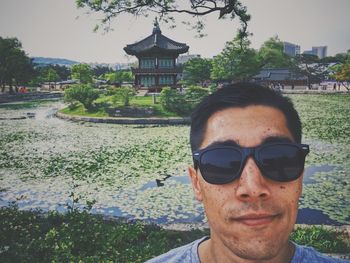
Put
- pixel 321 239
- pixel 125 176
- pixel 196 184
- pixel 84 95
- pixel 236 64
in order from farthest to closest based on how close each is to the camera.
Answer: pixel 236 64 → pixel 84 95 → pixel 125 176 → pixel 321 239 → pixel 196 184

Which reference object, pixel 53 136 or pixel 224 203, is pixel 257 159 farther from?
pixel 53 136

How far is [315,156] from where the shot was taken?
11312 mm

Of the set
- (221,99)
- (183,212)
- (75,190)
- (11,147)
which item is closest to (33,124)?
(11,147)

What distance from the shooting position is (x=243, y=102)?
1412 millimetres

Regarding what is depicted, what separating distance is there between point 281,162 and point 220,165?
0.86ft

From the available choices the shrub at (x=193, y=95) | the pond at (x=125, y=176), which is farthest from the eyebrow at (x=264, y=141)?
the shrub at (x=193, y=95)

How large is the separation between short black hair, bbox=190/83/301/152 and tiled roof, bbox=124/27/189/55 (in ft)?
130

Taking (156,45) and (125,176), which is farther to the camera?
(156,45)

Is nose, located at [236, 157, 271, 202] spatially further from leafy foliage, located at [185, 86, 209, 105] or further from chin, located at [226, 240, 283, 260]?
leafy foliage, located at [185, 86, 209, 105]

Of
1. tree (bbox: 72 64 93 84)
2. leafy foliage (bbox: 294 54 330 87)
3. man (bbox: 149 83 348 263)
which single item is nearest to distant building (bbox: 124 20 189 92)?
tree (bbox: 72 64 93 84)

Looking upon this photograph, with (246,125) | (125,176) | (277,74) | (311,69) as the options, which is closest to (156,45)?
(277,74)

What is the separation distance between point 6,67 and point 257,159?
146 feet

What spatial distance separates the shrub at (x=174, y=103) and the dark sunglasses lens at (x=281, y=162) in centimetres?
2058

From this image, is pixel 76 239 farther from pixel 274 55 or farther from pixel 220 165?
pixel 274 55
